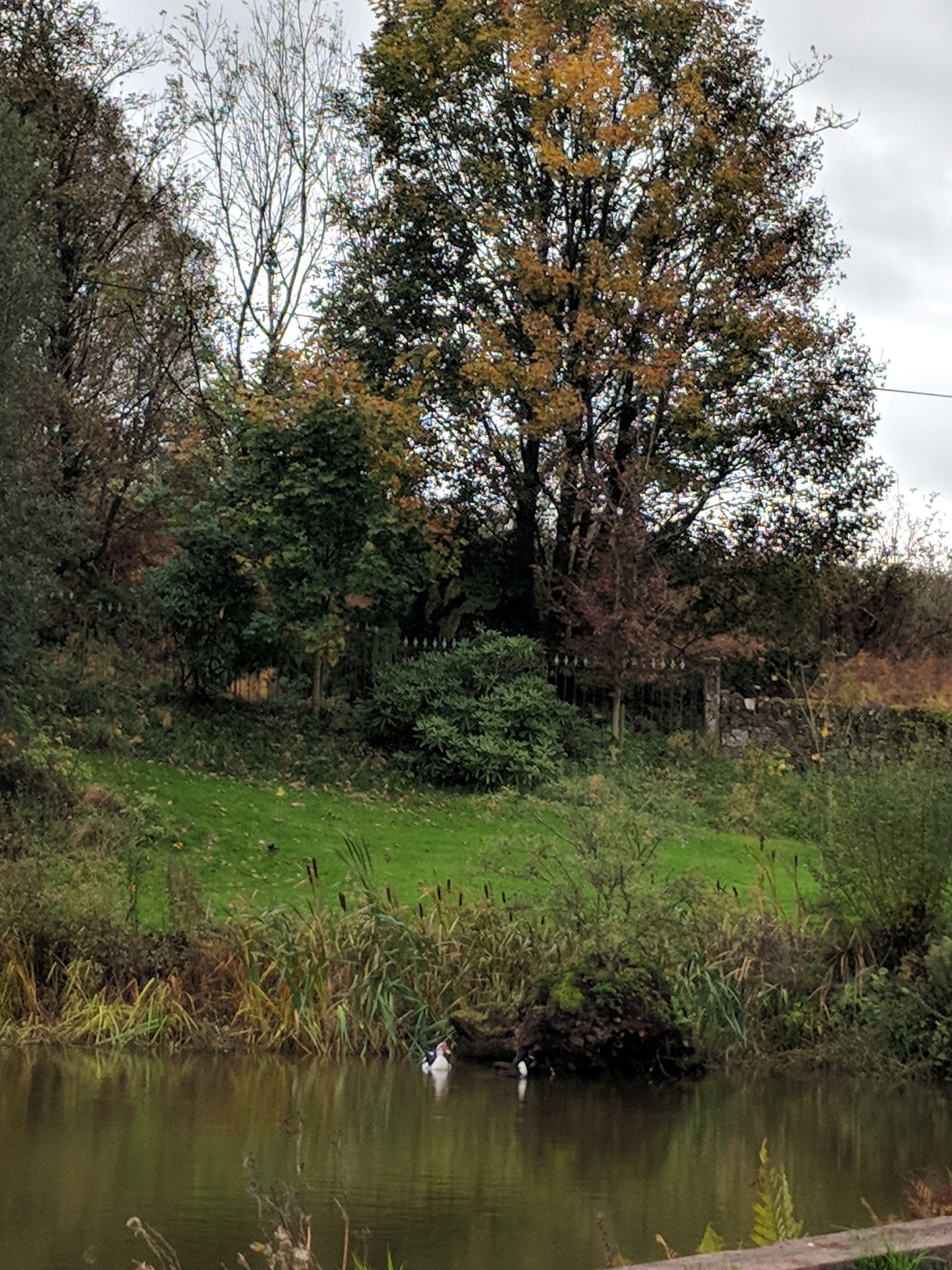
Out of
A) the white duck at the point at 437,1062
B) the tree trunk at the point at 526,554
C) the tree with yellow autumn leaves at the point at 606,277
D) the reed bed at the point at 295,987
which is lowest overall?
the white duck at the point at 437,1062

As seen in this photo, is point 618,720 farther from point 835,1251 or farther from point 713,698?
point 835,1251

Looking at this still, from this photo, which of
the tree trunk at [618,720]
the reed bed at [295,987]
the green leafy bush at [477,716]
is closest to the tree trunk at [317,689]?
the green leafy bush at [477,716]

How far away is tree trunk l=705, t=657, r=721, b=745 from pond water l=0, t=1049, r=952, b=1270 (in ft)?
46.0

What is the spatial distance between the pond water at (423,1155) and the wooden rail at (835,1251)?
1583 millimetres

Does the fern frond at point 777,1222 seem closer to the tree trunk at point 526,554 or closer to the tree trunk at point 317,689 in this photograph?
the tree trunk at point 317,689

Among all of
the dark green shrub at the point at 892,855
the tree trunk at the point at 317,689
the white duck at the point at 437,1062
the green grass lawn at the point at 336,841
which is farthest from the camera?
the tree trunk at the point at 317,689

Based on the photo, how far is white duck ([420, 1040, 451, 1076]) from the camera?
33.1 feet

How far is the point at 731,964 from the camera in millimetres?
10898

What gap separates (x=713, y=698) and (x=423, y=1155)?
54.9 feet

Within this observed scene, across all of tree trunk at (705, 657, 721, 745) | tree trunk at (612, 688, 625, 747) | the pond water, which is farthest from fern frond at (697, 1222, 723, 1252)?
tree trunk at (705, 657, 721, 745)

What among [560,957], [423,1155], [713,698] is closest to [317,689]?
[713,698]

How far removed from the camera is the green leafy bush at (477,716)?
2089cm

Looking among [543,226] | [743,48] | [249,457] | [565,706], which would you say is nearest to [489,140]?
[543,226]

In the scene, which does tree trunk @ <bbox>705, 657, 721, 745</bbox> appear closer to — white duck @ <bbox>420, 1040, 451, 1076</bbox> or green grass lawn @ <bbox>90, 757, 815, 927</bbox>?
green grass lawn @ <bbox>90, 757, 815, 927</bbox>
